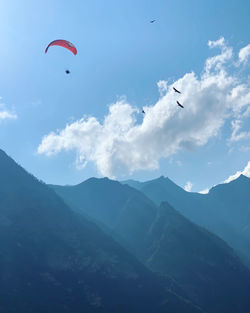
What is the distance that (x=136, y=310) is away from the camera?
113 metres

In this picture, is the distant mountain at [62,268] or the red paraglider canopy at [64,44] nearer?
the red paraglider canopy at [64,44]

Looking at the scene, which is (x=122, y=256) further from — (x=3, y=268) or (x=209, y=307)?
(x=3, y=268)

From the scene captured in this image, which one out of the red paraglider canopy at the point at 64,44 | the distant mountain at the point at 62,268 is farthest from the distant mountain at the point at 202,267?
the red paraglider canopy at the point at 64,44

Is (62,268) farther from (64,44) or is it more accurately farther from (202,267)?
(64,44)

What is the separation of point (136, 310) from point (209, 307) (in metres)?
46.4

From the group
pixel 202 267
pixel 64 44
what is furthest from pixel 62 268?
pixel 64 44

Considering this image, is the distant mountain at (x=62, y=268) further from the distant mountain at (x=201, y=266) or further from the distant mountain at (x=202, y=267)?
the distant mountain at (x=202, y=267)

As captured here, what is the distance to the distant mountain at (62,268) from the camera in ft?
362

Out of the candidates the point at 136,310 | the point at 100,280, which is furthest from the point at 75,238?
the point at 136,310

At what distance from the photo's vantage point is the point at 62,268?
129 metres

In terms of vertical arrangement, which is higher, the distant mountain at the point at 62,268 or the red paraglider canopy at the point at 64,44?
the red paraglider canopy at the point at 64,44

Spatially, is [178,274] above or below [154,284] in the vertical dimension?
above

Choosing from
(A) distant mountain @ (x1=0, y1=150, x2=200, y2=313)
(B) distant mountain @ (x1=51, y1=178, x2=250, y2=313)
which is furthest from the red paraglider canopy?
(B) distant mountain @ (x1=51, y1=178, x2=250, y2=313)

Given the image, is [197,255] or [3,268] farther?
[197,255]
